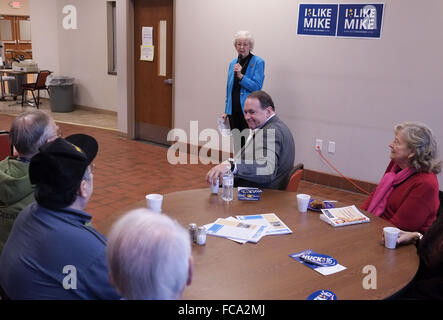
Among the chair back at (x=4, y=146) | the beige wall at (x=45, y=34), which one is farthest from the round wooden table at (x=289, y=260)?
the beige wall at (x=45, y=34)

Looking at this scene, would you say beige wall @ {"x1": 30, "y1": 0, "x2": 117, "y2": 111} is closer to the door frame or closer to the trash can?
the trash can

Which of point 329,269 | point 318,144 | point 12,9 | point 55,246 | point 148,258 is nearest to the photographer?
point 148,258

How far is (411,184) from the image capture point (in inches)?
104

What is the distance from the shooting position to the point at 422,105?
486 centimetres

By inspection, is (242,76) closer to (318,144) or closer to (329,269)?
(318,144)

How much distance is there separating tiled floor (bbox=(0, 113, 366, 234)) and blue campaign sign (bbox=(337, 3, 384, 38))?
1.86m

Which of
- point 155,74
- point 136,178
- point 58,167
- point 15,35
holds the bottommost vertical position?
point 136,178

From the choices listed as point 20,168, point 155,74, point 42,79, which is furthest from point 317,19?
point 42,79

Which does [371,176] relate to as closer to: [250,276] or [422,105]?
[422,105]

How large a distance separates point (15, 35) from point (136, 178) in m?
13.6

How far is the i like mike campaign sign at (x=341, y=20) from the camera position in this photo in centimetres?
505

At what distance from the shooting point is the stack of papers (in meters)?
2.24

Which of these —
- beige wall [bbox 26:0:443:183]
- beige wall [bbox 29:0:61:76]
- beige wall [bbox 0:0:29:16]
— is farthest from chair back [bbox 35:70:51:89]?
beige wall [bbox 0:0:29:16]

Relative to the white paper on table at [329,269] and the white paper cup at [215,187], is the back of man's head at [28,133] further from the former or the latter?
the white paper on table at [329,269]
